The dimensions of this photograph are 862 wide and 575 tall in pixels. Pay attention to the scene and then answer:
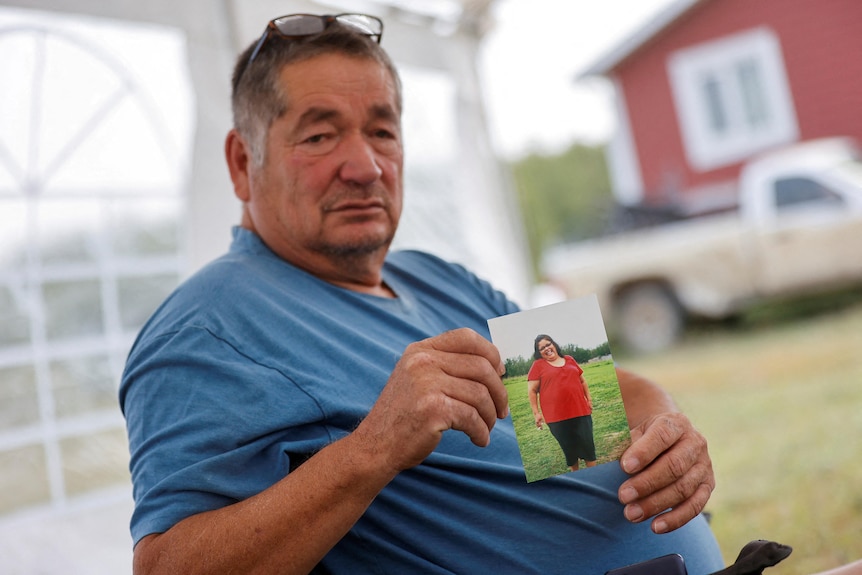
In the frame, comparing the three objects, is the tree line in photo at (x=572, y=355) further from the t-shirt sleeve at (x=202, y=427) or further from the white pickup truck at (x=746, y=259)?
the white pickup truck at (x=746, y=259)

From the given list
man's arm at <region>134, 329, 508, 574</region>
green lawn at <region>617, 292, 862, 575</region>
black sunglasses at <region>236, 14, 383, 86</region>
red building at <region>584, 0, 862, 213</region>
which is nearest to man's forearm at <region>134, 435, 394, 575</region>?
man's arm at <region>134, 329, 508, 574</region>

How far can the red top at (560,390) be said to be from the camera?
3.63ft

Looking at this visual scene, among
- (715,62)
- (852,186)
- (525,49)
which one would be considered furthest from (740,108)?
(525,49)

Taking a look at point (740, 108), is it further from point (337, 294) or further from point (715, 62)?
point (337, 294)

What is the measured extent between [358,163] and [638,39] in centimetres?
1074

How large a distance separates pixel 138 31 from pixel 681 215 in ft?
29.6

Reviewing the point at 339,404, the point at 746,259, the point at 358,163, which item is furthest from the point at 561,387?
the point at 746,259

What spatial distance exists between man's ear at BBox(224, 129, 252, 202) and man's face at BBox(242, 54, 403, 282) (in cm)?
6

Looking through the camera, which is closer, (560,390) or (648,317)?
(560,390)

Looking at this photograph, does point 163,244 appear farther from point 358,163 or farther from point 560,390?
point 560,390

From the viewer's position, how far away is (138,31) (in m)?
2.48

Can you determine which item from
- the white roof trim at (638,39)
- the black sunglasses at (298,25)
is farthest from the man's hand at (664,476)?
the white roof trim at (638,39)

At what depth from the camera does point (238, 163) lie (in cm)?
160

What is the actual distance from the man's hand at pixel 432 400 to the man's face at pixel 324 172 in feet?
1.66
